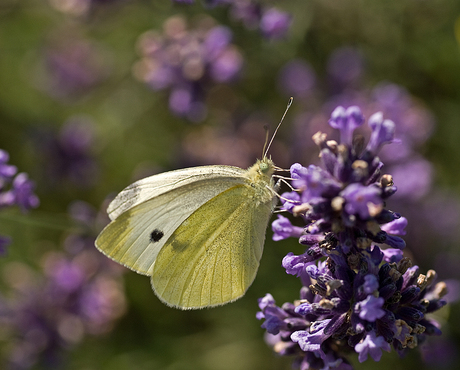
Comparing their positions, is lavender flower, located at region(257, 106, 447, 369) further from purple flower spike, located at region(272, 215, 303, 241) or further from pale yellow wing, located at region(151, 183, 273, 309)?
pale yellow wing, located at region(151, 183, 273, 309)

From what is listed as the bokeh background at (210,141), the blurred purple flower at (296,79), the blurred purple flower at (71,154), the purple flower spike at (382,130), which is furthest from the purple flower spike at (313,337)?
the blurred purple flower at (71,154)

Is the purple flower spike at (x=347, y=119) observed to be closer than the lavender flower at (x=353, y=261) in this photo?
No

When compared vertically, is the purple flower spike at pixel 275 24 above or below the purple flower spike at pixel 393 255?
above

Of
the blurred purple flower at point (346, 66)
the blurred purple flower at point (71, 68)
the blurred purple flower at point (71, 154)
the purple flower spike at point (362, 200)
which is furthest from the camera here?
the blurred purple flower at point (71, 68)

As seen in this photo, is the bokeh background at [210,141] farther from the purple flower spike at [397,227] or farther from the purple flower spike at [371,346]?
the purple flower spike at [371,346]

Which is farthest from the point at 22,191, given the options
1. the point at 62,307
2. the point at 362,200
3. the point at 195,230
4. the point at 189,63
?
the point at 362,200

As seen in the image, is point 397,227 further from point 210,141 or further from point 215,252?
point 210,141

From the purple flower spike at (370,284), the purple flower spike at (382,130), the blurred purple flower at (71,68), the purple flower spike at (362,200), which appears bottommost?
the blurred purple flower at (71,68)

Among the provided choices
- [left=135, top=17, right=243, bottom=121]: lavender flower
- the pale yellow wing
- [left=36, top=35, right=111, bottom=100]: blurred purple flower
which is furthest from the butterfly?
[left=36, top=35, right=111, bottom=100]: blurred purple flower
